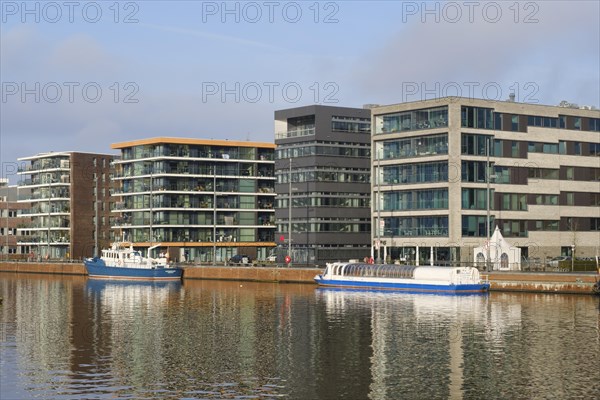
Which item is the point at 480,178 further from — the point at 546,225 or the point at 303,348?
the point at 303,348

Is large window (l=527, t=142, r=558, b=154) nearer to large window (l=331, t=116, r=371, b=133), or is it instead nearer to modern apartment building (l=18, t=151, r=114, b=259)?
large window (l=331, t=116, r=371, b=133)

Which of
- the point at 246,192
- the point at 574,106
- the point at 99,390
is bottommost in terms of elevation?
the point at 99,390

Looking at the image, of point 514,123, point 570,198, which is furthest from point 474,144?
point 570,198

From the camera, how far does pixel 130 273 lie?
4948 inches

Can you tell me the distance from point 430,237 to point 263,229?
57109 mm

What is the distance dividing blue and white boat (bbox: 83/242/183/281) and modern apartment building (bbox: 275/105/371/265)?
23761 millimetres

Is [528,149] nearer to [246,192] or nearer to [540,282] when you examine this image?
[540,282]

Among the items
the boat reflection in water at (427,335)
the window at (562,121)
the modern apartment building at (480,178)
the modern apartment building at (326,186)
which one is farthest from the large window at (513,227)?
the boat reflection in water at (427,335)

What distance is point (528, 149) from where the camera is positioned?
121938 mm

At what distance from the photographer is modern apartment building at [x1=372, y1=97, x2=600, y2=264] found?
117312 millimetres

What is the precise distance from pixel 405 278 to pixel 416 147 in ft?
103

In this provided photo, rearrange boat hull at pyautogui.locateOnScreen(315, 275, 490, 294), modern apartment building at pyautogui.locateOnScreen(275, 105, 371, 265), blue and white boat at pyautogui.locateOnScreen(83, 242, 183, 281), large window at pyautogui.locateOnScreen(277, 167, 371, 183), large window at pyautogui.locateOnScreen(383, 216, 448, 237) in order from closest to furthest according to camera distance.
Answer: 1. boat hull at pyautogui.locateOnScreen(315, 275, 490, 294)
2. large window at pyautogui.locateOnScreen(383, 216, 448, 237)
3. blue and white boat at pyautogui.locateOnScreen(83, 242, 183, 281)
4. modern apartment building at pyautogui.locateOnScreen(275, 105, 371, 265)
5. large window at pyautogui.locateOnScreen(277, 167, 371, 183)

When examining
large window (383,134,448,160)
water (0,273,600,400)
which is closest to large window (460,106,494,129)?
large window (383,134,448,160)

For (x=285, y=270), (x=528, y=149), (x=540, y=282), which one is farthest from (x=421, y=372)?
(x=528, y=149)
